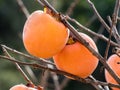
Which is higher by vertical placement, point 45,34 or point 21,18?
point 45,34

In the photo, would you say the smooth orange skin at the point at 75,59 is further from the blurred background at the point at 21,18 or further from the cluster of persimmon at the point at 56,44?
the blurred background at the point at 21,18

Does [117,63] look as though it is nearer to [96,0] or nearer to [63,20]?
[63,20]

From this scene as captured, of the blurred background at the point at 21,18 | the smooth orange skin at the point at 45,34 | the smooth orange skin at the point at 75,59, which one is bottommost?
the blurred background at the point at 21,18

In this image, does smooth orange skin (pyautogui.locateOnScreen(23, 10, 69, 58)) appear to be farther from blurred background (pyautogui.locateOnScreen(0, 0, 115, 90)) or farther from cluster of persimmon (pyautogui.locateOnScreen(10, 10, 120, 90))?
blurred background (pyautogui.locateOnScreen(0, 0, 115, 90))

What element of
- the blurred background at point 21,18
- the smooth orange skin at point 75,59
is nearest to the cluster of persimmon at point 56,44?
the smooth orange skin at point 75,59

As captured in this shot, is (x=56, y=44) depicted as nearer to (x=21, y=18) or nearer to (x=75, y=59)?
(x=75, y=59)

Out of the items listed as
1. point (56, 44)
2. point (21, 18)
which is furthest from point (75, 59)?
point (21, 18)

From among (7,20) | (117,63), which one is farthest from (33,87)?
(7,20)
